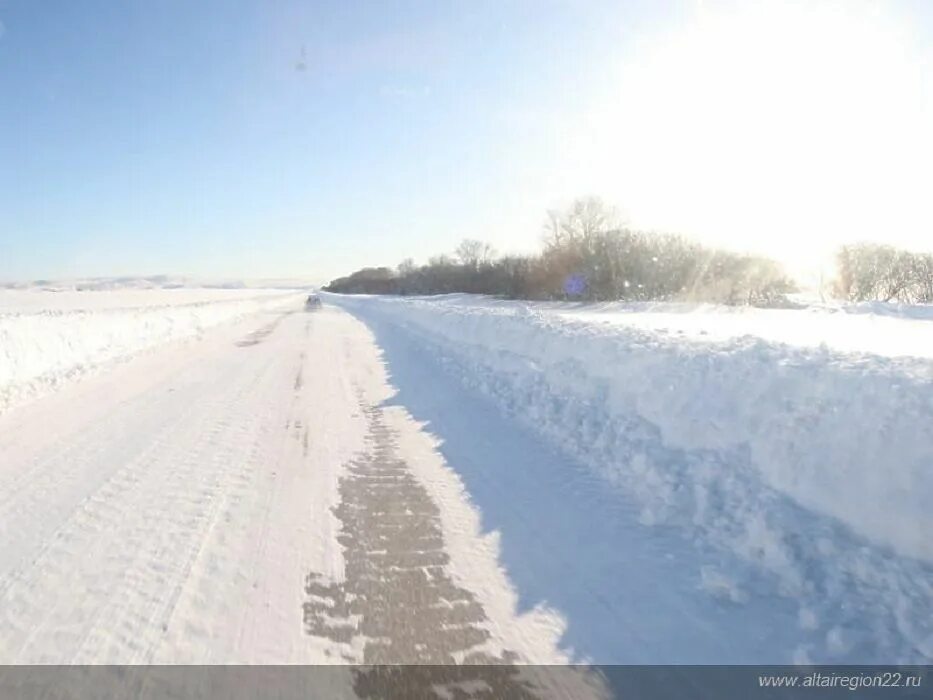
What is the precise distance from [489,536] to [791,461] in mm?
2423

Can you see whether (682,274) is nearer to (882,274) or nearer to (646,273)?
(646,273)

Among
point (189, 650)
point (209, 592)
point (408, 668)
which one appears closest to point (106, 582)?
point (209, 592)

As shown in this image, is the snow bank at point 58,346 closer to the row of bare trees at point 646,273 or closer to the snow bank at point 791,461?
the snow bank at point 791,461

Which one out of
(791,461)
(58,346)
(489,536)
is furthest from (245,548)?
(58,346)

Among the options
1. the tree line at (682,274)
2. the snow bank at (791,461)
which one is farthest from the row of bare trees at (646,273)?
the snow bank at (791,461)

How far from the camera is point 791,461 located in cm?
441

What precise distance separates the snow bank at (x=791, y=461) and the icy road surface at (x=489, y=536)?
19 millimetres

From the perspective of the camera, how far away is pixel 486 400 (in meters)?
9.91

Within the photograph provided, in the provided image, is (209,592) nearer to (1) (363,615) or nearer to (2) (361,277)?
(1) (363,615)

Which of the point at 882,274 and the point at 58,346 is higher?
the point at 882,274

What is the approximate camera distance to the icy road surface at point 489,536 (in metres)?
3.22

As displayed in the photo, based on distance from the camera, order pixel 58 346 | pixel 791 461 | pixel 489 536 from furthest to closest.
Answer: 1. pixel 58 346
2. pixel 489 536
3. pixel 791 461

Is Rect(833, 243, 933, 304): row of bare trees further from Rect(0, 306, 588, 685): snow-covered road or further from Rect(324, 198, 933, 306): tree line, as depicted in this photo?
Rect(0, 306, 588, 685): snow-covered road

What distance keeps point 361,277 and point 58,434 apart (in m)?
164
